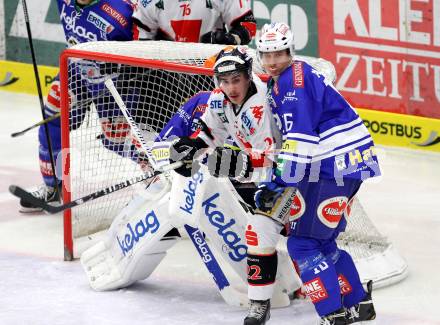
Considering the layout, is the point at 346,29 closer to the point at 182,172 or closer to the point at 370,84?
the point at 370,84

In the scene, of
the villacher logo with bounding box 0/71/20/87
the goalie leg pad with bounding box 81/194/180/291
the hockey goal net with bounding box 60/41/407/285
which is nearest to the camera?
the goalie leg pad with bounding box 81/194/180/291

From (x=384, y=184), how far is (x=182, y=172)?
7.37ft

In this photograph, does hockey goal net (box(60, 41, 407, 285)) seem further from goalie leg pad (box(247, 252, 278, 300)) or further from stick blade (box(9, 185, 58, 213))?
goalie leg pad (box(247, 252, 278, 300))

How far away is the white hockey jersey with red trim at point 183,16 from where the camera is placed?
6652mm

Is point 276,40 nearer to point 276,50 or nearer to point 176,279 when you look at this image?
point 276,50

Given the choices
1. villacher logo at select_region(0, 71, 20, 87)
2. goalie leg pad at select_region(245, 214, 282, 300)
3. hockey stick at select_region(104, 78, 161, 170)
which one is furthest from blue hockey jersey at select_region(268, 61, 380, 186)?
villacher logo at select_region(0, 71, 20, 87)

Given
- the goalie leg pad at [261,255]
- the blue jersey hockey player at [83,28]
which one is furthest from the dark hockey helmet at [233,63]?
the blue jersey hockey player at [83,28]

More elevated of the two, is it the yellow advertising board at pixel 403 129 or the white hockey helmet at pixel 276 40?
the white hockey helmet at pixel 276 40

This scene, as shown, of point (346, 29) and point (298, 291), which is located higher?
point (346, 29)

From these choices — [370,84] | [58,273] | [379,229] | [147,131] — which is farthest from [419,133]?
[58,273]

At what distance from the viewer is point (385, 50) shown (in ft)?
25.2

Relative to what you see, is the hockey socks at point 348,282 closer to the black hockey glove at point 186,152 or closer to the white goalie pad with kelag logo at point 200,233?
the white goalie pad with kelag logo at point 200,233

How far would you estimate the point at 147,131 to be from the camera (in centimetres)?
612

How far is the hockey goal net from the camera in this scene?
572 cm
